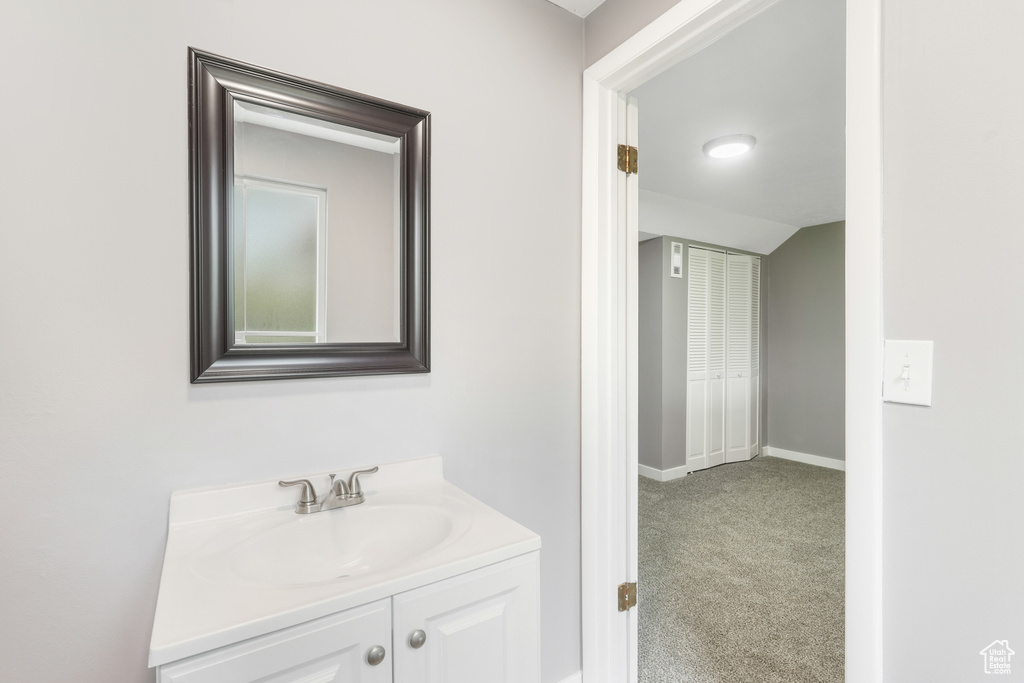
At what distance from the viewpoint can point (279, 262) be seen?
3.89ft

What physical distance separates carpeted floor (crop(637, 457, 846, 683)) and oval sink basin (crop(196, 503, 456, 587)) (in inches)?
51.2

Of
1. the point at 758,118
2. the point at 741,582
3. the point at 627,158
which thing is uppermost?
the point at 758,118

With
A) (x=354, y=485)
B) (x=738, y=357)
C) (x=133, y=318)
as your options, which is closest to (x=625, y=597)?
(x=354, y=485)

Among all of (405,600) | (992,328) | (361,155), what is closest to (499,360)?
(361,155)

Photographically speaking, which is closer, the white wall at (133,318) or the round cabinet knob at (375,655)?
the round cabinet knob at (375,655)

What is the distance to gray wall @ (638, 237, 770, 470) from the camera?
4379 millimetres

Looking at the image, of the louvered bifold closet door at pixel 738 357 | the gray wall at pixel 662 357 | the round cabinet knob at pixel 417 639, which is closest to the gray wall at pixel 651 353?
the gray wall at pixel 662 357

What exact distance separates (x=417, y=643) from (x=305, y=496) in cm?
48

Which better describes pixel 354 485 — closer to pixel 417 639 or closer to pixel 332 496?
pixel 332 496

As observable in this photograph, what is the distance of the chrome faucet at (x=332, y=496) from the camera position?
44.6 inches

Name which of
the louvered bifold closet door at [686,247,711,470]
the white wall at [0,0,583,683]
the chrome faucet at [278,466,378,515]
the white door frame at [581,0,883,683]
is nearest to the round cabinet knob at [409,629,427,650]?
the chrome faucet at [278,466,378,515]

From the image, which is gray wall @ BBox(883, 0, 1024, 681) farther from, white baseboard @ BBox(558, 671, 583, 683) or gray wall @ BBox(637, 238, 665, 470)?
gray wall @ BBox(637, 238, 665, 470)

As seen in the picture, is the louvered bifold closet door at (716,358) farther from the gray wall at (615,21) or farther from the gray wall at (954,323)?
the gray wall at (954,323)

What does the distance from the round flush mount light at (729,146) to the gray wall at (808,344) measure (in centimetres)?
250
